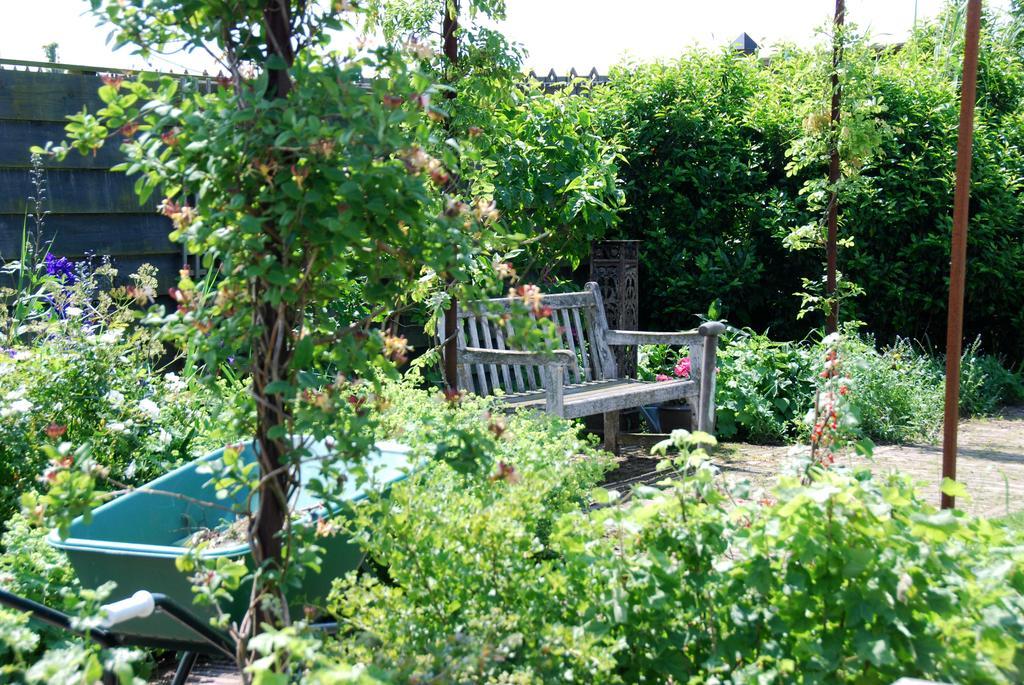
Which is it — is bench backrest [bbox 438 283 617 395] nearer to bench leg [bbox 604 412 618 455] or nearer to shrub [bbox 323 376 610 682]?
bench leg [bbox 604 412 618 455]

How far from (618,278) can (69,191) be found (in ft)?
10.8

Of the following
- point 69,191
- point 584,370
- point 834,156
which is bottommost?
point 584,370

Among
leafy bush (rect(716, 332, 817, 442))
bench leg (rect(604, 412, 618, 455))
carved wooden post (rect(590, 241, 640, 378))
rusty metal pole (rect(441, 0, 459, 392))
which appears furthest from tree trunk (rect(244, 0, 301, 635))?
leafy bush (rect(716, 332, 817, 442))

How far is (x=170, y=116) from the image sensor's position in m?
1.82

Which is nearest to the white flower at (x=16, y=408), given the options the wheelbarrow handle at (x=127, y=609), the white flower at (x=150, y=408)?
the white flower at (x=150, y=408)

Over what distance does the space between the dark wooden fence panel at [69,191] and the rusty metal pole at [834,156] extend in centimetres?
414

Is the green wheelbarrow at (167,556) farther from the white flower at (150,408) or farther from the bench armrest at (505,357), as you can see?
the bench armrest at (505,357)

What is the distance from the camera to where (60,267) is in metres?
5.38

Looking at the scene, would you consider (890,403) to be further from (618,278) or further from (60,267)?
(60,267)

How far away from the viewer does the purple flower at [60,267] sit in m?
5.20

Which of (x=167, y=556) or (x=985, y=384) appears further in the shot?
(x=985, y=384)

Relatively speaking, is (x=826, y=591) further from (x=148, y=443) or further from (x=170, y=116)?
(x=148, y=443)

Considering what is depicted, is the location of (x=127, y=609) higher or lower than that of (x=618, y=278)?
lower

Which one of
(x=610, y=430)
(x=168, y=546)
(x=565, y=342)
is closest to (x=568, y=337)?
(x=565, y=342)
